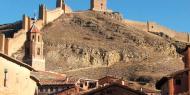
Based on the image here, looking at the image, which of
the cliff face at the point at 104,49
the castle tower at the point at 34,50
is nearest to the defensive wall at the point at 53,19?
the cliff face at the point at 104,49

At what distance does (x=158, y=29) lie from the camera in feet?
427

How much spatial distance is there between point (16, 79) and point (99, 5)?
98410 millimetres

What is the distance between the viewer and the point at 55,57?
107875 mm

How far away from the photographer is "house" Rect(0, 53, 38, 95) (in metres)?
29.2

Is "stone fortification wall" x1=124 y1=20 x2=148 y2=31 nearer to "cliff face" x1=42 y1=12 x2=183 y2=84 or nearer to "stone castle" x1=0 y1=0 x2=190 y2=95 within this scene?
"stone castle" x1=0 y1=0 x2=190 y2=95

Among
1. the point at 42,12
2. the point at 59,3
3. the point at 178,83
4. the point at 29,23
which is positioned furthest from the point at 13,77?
the point at 59,3

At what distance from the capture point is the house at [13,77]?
95.9 ft

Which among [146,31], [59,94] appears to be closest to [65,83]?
[59,94]

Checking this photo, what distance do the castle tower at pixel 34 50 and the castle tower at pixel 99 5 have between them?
97.1 ft

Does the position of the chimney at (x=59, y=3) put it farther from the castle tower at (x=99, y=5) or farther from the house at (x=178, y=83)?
the house at (x=178, y=83)

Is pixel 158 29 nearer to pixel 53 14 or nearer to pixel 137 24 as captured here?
pixel 137 24

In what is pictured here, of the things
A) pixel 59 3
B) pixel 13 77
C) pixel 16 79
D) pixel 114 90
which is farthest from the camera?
pixel 59 3

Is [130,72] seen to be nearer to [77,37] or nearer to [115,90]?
[77,37]

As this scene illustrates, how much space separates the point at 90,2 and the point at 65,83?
67689 mm
